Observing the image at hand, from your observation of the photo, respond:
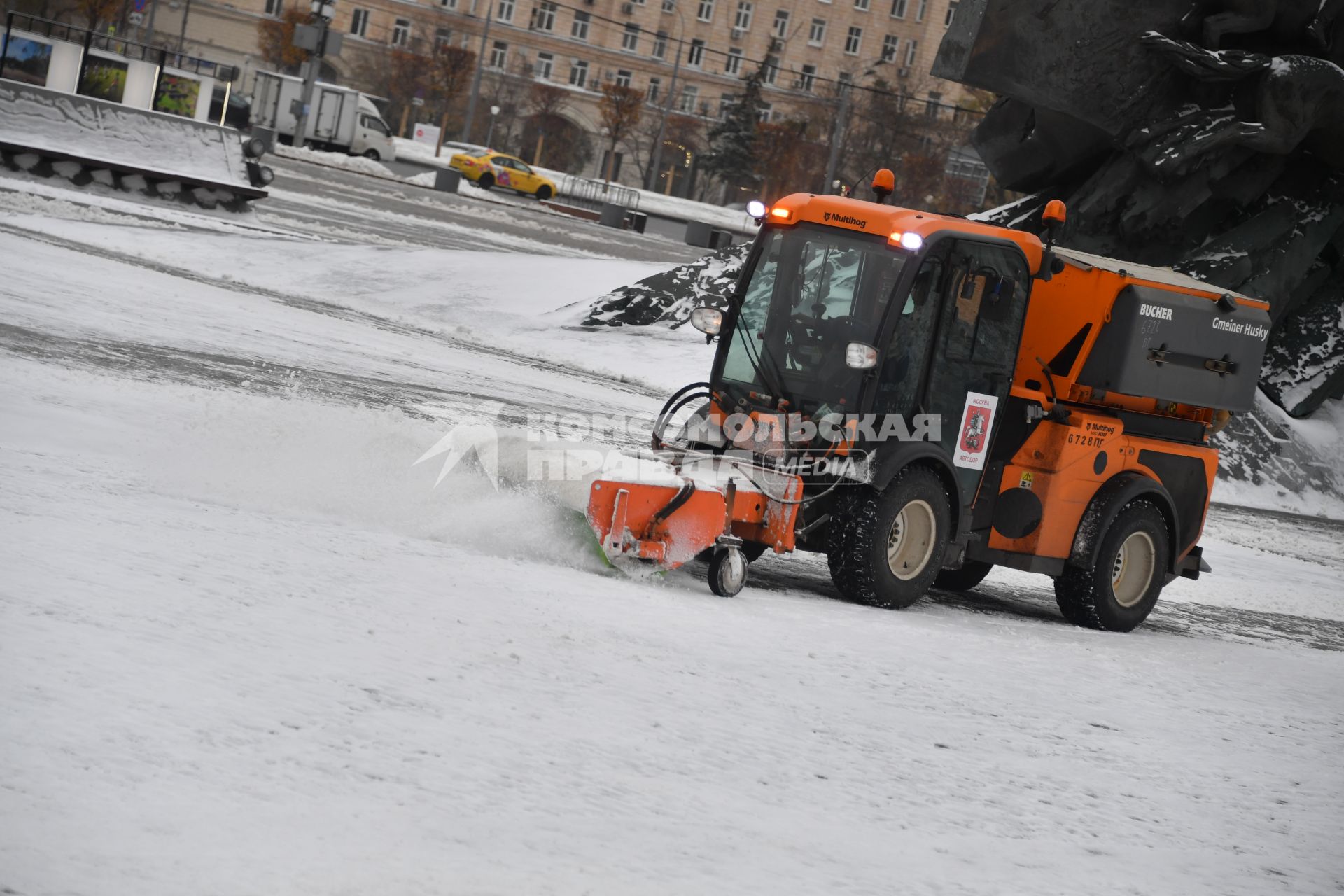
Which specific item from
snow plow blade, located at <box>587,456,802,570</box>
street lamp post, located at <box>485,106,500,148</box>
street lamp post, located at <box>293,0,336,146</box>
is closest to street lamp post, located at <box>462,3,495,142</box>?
street lamp post, located at <box>485,106,500,148</box>

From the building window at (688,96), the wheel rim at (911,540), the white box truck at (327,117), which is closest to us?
the wheel rim at (911,540)

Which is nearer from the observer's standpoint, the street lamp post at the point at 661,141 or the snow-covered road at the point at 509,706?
the snow-covered road at the point at 509,706

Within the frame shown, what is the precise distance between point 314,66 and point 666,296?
2915cm

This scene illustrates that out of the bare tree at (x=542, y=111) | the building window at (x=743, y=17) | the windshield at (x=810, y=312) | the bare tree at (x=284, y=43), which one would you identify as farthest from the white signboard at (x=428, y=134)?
the windshield at (x=810, y=312)

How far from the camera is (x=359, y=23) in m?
94.1

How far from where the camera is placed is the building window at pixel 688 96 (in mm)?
99312

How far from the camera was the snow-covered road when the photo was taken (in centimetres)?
377

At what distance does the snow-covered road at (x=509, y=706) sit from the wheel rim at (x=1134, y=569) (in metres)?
0.27

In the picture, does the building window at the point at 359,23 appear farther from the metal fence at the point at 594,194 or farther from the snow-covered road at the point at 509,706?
the snow-covered road at the point at 509,706

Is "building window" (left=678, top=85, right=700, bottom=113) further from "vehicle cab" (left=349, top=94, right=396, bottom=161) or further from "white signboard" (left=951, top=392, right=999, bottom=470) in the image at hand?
"white signboard" (left=951, top=392, right=999, bottom=470)

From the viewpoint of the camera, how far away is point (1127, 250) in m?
17.9

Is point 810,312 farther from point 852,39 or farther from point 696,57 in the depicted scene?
point 852,39

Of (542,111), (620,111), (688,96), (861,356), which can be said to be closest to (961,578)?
(861,356)

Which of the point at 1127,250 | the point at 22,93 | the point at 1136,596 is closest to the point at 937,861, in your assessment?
the point at 1136,596
